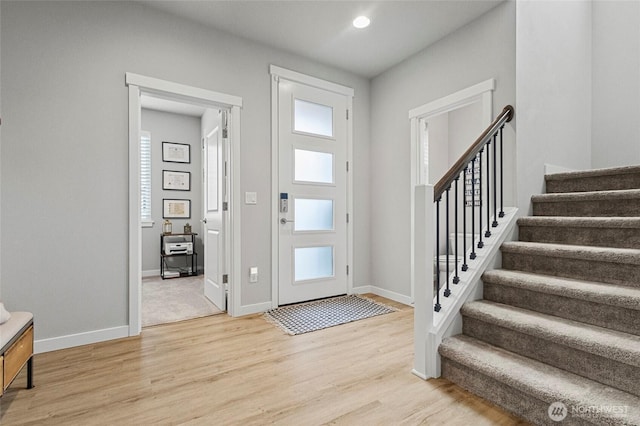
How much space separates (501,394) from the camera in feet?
5.32

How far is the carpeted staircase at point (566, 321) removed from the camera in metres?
1.41

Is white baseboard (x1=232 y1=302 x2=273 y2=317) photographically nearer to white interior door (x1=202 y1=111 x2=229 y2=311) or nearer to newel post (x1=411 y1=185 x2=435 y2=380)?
white interior door (x1=202 y1=111 x2=229 y2=311)

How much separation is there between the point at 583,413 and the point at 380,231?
9.05 feet

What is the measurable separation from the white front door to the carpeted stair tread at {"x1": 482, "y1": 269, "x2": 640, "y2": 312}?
1.94 m

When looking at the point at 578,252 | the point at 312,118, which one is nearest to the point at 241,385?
the point at 578,252

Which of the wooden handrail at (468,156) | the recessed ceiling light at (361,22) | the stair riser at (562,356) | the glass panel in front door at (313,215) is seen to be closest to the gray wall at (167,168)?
the glass panel in front door at (313,215)

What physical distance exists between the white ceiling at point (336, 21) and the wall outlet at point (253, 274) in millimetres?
2341

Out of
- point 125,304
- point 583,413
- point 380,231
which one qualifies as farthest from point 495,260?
point 125,304

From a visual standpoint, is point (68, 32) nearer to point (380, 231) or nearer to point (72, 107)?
point (72, 107)

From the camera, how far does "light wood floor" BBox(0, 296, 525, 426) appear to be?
1.59m

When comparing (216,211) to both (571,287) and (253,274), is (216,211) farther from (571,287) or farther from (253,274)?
(571,287)

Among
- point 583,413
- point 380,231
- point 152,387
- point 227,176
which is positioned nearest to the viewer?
point 583,413

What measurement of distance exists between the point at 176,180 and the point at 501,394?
218 inches

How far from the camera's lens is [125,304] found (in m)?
2.64
